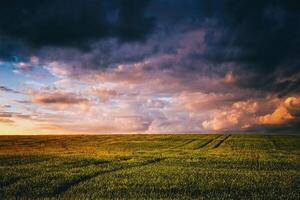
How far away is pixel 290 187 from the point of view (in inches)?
819

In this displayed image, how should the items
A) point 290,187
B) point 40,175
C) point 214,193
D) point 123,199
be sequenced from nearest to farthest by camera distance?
point 123,199 → point 214,193 → point 290,187 → point 40,175

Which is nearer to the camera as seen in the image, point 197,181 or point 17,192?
point 17,192

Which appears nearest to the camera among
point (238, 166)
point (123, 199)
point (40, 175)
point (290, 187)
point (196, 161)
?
point (123, 199)

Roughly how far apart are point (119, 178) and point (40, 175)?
243 inches

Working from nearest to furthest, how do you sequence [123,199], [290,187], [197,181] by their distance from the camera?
1. [123,199]
2. [290,187]
3. [197,181]

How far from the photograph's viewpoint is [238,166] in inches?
1258

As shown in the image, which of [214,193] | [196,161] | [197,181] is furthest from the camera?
[196,161]

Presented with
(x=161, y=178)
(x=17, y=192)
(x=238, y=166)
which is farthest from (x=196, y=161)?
(x=17, y=192)

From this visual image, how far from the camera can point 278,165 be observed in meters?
33.8

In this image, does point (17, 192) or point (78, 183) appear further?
point (78, 183)

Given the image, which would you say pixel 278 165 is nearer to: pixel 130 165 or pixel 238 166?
pixel 238 166

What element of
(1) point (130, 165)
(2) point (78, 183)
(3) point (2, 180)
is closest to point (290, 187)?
(2) point (78, 183)

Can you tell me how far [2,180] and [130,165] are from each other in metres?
12.5

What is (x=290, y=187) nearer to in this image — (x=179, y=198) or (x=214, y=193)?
(x=214, y=193)
